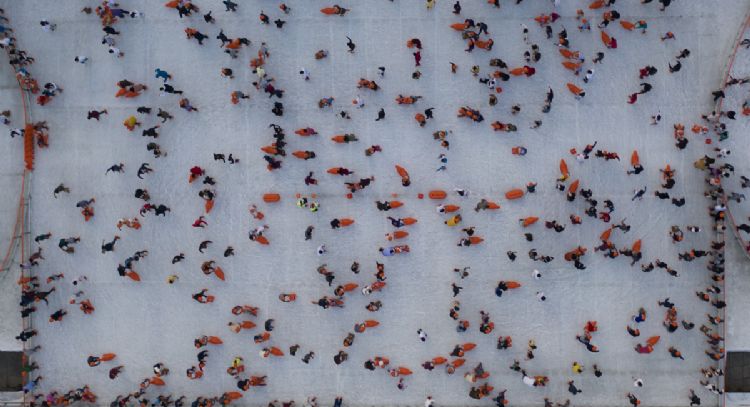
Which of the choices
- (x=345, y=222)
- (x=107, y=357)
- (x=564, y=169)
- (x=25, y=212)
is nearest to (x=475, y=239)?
(x=564, y=169)

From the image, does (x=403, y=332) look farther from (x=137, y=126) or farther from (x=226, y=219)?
(x=137, y=126)

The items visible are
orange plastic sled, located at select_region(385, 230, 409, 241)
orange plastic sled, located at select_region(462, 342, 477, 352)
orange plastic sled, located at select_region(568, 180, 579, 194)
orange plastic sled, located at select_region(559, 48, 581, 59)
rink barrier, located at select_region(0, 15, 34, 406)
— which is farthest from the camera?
rink barrier, located at select_region(0, 15, 34, 406)

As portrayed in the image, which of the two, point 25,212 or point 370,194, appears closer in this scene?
point 370,194

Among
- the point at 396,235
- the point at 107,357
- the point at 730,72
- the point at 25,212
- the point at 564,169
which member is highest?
the point at 730,72

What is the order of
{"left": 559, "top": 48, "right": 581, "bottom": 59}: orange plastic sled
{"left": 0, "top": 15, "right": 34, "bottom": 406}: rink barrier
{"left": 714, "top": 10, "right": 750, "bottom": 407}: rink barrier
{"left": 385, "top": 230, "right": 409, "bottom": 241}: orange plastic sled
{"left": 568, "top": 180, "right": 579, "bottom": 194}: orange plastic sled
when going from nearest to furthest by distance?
{"left": 559, "top": 48, "right": 581, "bottom": 59}: orange plastic sled < {"left": 568, "top": 180, "right": 579, "bottom": 194}: orange plastic sled < {"left": 714, "top": 10, "right": 750, "bottom": 407}: rink barrier < {"left": 385, "top": 230, "right": 409, "bottom": 241}: orange plastic sled < {"left": 0, "top": 15, "right": 34, "bottom": 406}: rink barrier

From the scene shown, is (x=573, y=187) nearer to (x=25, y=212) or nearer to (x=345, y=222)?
(x=345, y=222)

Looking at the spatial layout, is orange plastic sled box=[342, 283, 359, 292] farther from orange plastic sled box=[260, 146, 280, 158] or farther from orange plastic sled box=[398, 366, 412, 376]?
orange plastic sled box=[260, 146, 280, 158]

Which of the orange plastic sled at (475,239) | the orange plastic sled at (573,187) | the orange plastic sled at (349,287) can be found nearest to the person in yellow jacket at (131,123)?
the orange plastic sled at (349,287)

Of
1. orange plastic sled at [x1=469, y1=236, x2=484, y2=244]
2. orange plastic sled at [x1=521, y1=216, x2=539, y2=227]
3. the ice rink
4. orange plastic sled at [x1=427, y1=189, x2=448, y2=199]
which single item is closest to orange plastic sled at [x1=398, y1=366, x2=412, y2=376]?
the ice rink
